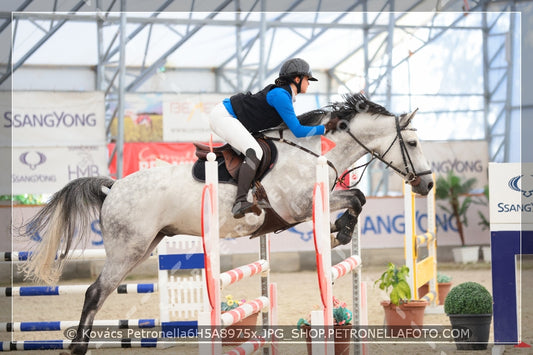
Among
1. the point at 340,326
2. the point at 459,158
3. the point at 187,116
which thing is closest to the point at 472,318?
the point at 340,326

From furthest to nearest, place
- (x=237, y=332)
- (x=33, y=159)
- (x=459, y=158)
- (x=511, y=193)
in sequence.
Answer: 1. (x=459, y=158)
2. (x=33, y=159)
3. (x=237, y=332)
4. (x=511, y=193)

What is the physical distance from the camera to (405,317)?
17.4 feet

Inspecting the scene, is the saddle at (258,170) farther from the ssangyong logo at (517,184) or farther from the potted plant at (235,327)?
the ssangyong logo at (517,184)

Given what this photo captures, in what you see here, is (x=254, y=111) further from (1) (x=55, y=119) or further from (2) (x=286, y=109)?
(1) (x=55, y=119)

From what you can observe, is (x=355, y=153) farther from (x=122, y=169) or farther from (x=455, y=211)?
(x=122, y=169)

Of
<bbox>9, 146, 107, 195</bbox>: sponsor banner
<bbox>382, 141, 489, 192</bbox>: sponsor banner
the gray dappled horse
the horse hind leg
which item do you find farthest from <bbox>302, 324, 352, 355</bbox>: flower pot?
<bbox>382, 141, 489, 192</bbox>: sponsor banner

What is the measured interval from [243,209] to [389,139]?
106 centimetres

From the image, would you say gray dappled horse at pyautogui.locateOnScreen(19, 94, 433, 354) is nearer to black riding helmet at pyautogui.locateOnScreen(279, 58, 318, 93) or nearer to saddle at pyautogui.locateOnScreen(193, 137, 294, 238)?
saddle at pyautogui.locateOnScreen(193, 137, 294, 238)

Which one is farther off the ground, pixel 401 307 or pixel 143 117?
pixel 143 117

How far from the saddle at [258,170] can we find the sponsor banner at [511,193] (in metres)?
1.61

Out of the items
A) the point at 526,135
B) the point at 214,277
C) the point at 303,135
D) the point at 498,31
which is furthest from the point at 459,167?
the point at 214,277

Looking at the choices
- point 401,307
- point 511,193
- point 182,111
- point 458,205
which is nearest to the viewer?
point 511,193

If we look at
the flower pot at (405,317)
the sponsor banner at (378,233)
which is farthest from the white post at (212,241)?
the sponsor banner at (378,233)

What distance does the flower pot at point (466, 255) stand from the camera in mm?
10141
